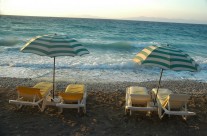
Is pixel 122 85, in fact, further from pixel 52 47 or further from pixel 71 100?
pixel 52 47

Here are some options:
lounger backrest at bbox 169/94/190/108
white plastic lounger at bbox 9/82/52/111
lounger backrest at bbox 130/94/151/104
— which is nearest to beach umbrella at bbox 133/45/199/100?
lounger backrest at bbox 169/94/190/108

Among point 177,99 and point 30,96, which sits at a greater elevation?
point 177,99

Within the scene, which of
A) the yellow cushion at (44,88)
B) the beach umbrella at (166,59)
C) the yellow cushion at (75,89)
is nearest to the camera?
the beach umbrella at (166,59)

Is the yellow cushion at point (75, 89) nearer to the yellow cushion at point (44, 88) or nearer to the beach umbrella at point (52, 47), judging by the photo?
the yellow cushion at point (44, 88)

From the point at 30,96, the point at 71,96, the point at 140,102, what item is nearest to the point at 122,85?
the point at 140,102

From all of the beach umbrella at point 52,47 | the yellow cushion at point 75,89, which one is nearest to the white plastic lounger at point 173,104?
the yellow cushion at point 75,89

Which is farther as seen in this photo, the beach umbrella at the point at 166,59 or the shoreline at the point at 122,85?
the shoreline at the point at 122,85

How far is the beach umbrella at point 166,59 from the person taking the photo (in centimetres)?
700

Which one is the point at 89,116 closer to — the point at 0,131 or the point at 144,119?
the point at 144,119

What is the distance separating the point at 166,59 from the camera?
709 centimetres

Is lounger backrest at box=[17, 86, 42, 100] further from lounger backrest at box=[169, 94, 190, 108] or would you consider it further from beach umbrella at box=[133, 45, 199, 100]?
lounger backrest at box=[169, 94, 190, 108]

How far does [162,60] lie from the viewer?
707cm

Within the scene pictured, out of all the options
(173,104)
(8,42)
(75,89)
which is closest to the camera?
(173,104)

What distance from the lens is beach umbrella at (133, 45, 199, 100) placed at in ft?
23.0
